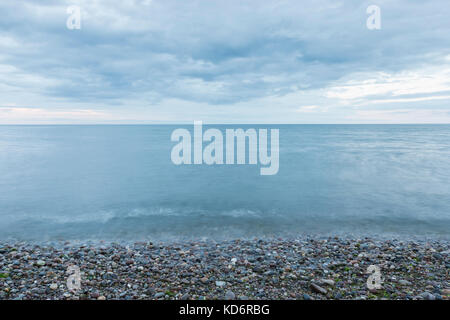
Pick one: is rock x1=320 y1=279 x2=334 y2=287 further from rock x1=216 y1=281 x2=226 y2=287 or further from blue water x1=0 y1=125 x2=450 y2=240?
blue water x1=0 y1=125 x2=450 y2=240

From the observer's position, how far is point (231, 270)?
26.1 feet

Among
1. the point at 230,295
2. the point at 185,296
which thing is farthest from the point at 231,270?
the point at 185,296

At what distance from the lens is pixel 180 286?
704cm

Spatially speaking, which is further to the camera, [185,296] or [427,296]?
[185,296]

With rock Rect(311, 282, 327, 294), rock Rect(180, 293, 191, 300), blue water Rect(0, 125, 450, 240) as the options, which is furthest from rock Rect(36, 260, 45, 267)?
rock Rect(311, 282, 327, 294)

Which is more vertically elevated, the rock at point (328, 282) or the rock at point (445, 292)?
the rock at point (328, 282)

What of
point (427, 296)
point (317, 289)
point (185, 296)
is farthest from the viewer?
point (317, 289)

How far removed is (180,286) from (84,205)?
1264cm

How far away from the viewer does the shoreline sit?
671cm

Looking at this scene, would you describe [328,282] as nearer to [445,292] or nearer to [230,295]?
[230,295]

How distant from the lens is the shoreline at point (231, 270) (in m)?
6.71

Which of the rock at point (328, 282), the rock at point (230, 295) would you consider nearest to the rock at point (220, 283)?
the rock at point (230, 295)

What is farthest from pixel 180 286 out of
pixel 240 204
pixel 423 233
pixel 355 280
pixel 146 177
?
pixel 146 177

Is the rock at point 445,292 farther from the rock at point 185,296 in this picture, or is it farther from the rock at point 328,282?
the rock at point 185,296
